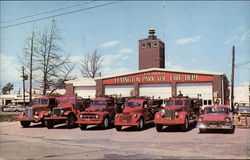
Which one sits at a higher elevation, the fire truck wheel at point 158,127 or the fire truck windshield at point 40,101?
the fire truck windshield at point 40,101

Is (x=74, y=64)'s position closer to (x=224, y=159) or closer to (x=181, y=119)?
(x=181, y=119)

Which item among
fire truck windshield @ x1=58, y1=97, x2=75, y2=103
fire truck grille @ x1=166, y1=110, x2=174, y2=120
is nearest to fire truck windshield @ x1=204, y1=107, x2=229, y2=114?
fire truck grille @ x1=166, y1=110, x2=174, y2=120

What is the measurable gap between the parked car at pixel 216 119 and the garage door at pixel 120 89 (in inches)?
Answer: 925

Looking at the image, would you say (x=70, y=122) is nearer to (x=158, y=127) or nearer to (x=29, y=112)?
(x=29, y=112)

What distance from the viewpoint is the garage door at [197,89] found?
Answer: 3609cm

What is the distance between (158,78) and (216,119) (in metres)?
23.0

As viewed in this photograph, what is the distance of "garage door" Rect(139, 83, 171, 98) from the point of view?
38.4 metres

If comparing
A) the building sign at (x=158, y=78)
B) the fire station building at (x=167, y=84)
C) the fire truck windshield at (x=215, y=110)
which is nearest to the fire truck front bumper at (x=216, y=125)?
the fire truck windshield at (x=215, y=110)

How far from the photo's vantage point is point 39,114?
23.0m

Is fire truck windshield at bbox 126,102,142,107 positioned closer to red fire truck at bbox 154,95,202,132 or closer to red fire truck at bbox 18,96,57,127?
red fire truck at bbox 154,95,202,132

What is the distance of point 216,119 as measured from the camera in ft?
53.4

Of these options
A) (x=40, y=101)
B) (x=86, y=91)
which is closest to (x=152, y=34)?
(x=86, y=91)

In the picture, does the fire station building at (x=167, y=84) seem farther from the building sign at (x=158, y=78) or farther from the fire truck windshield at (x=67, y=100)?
the fire truck windshield at (x=67, y=100)

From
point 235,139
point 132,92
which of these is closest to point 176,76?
point 132,92
